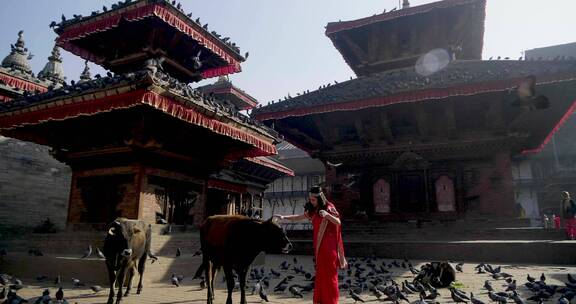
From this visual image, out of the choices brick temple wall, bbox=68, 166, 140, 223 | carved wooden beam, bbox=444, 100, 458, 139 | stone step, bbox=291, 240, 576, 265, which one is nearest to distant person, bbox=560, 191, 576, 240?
stone step, bbox=291, 240, 576, 265

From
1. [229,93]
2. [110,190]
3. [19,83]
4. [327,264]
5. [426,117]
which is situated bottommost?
[327,264]

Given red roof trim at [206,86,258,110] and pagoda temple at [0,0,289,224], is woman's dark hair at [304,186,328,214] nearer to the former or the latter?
pagoda temple at [0,0,289,224]

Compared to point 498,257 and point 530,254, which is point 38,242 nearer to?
point 498,257

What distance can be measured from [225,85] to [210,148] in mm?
10266

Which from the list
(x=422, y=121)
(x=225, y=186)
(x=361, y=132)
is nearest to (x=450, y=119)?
(x=422, y=121)

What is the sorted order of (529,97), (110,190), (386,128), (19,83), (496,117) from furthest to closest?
(19,83), (386,128), (496,117), (529,97), (110,190)

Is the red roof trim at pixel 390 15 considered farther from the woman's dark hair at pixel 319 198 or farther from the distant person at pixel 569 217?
the woman's dark hair at pixel 319 198

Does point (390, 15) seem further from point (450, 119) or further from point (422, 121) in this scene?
point (450, 119)

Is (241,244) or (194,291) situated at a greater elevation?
(241,244)

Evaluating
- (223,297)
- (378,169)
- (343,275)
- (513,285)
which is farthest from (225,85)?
(513,285)

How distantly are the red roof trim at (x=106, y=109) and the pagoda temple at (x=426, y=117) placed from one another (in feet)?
19.1

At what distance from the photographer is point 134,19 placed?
8.55 metres

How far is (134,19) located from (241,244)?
21.2ft

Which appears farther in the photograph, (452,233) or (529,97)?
(452,233)
